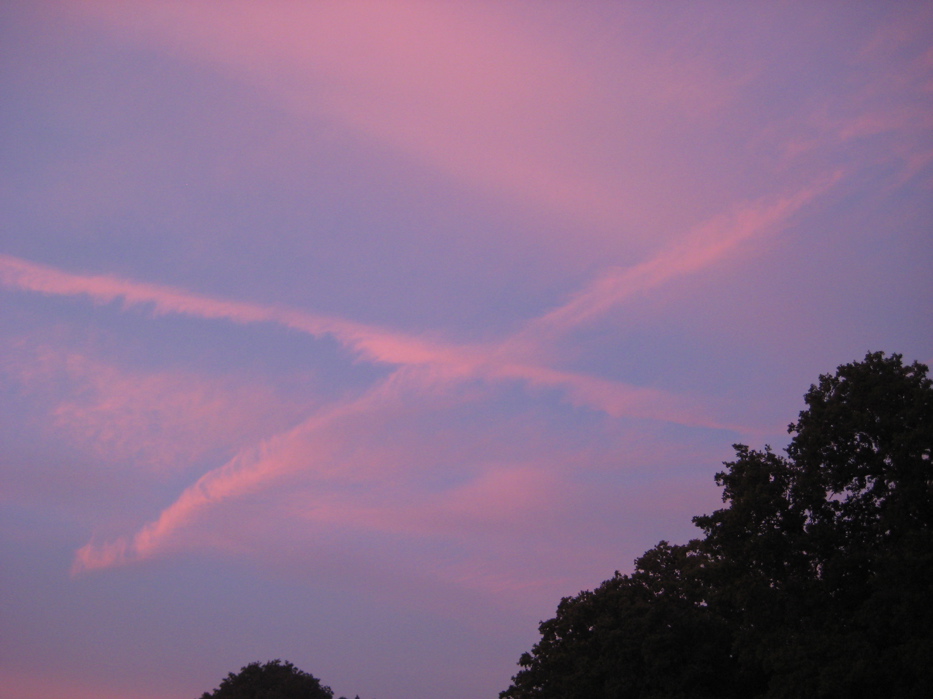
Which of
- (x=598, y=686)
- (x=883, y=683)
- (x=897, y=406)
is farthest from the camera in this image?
(x=598, y=686)

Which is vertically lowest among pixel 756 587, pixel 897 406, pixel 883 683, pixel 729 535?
pixel 883 683

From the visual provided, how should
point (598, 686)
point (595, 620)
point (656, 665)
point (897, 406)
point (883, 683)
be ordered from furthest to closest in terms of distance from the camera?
point (595, 620), point (598, 686), point (656, 665), point (897, 406), point (883, 683)

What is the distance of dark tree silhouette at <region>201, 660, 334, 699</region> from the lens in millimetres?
72688

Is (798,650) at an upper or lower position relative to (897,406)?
lower

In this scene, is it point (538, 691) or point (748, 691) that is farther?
point (538, 691)

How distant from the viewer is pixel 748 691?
1470 inches

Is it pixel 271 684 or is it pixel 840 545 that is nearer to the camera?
pixel 840 545

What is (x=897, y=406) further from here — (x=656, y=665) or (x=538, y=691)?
(x=538, y=691)

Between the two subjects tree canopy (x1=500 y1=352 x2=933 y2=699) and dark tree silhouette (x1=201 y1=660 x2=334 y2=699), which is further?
dark tree silhouette (x1=201 y1=660 x2=334 y2=699)

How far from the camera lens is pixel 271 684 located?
73750 millimetres

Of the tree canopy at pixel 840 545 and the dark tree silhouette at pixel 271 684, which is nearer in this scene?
the tree canopy at pixel 840 545

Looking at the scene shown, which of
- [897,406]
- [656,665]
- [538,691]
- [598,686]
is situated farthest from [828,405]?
→ [538,691]

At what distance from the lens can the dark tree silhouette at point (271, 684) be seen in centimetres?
7269

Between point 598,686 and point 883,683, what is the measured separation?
52.0ft
